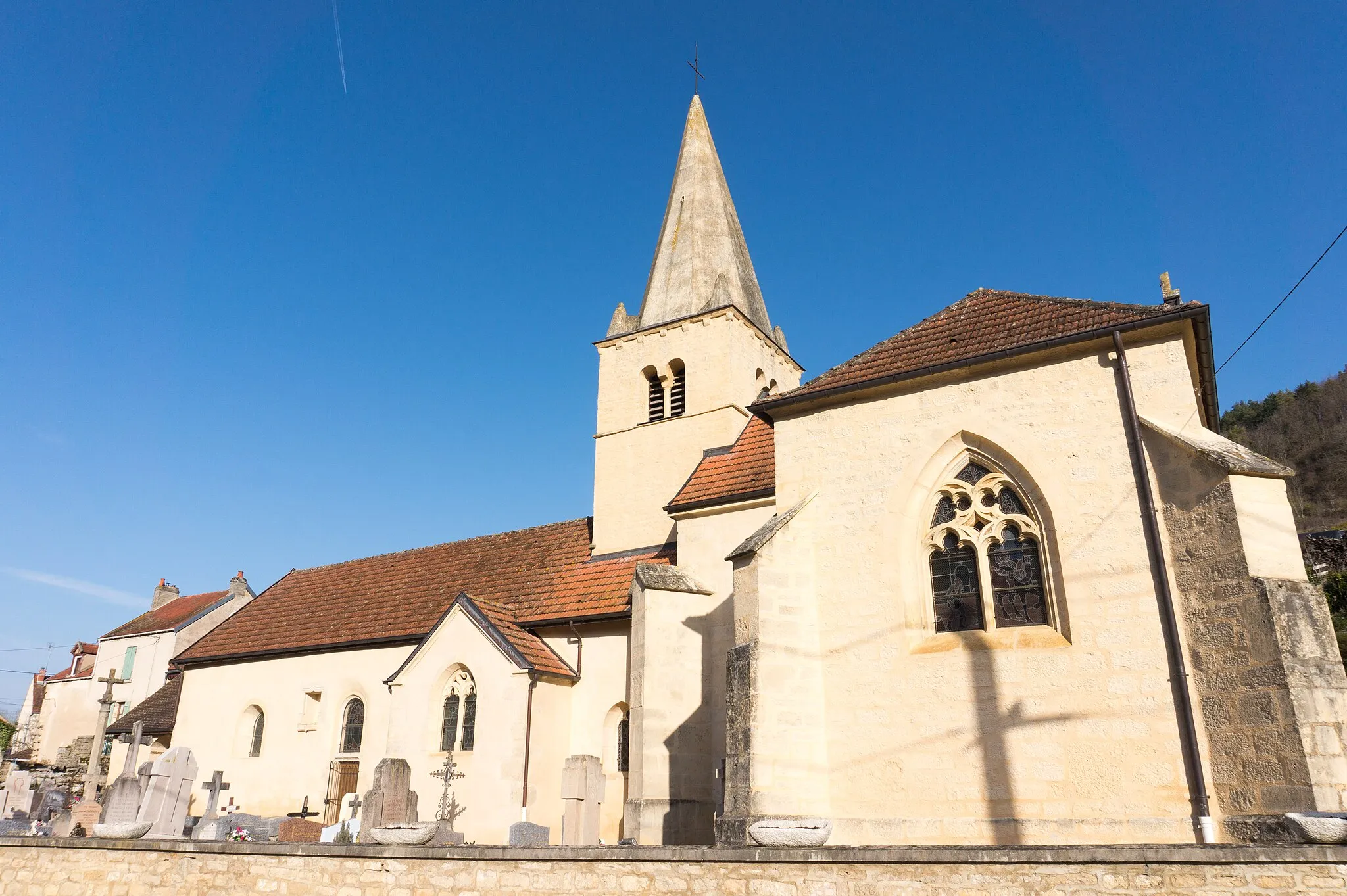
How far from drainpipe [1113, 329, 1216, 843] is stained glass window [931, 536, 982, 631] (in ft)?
6.64

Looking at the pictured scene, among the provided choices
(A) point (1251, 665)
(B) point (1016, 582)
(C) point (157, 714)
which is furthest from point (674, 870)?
(C) point (157, 714)

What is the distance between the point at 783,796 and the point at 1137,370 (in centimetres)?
684

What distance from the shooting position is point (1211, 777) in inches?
350

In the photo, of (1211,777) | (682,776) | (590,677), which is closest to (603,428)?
(590,677)

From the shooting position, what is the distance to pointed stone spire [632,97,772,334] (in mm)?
22359

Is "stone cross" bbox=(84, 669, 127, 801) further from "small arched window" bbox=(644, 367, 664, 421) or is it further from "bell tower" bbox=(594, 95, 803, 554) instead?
"small arched window" bbox=(644, 367, 664, 421)

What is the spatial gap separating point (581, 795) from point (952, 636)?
5637 millimetres

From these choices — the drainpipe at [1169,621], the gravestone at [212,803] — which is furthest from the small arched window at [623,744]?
the drainpipe at [1169,621]

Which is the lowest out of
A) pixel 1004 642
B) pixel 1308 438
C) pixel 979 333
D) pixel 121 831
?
pixel 121 831

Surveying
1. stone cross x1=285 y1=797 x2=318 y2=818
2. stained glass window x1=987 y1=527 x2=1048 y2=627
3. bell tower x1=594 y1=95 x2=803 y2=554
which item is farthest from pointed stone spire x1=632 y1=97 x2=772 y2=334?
stone cross x1=285 y1=797 x2=318 y2=818

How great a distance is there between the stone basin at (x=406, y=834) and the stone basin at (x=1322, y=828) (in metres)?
7.29

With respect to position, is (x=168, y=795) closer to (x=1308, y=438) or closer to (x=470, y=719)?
(x=470, y=719)

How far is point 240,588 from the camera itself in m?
34.9

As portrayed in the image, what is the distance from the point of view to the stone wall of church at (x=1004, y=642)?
9.48 metres
